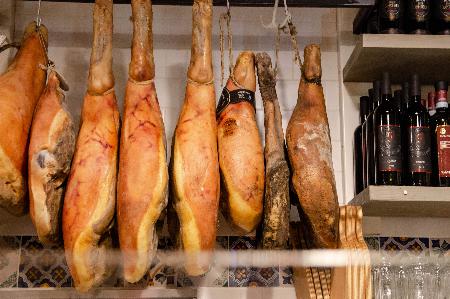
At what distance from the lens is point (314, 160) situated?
66.2 inches

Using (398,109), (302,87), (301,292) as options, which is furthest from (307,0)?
(301,292)

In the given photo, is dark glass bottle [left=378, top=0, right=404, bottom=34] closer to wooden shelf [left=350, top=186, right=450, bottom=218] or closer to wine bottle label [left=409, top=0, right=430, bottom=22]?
wine bottle label [left=409, top=0, right=430, bottom=22]

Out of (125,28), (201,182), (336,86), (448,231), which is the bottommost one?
(448,231)

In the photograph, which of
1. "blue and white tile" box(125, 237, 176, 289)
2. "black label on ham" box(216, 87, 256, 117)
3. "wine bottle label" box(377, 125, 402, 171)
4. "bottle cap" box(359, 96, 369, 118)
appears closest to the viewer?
"black label on ham" box(216, 87, 256, 117)

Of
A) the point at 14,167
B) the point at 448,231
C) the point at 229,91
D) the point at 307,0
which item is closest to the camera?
the point at 14,167

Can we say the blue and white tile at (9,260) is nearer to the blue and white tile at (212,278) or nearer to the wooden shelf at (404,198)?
the blue and white tile at (212,278)

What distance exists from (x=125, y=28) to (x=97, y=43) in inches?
18.6

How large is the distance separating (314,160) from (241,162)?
0.19 metres

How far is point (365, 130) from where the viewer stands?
6.66 feet

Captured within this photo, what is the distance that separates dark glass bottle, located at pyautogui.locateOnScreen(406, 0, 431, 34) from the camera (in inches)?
79.7

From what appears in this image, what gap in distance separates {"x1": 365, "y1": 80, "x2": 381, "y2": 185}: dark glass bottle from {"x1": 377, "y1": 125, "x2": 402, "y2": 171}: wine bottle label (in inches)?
2.2

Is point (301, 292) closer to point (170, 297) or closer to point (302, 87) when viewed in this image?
point (170, 297)

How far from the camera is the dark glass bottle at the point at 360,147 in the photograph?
6.74 ft

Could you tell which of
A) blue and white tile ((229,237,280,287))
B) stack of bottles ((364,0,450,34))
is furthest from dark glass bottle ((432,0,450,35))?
blue and white tile ((229,237,280,287))
